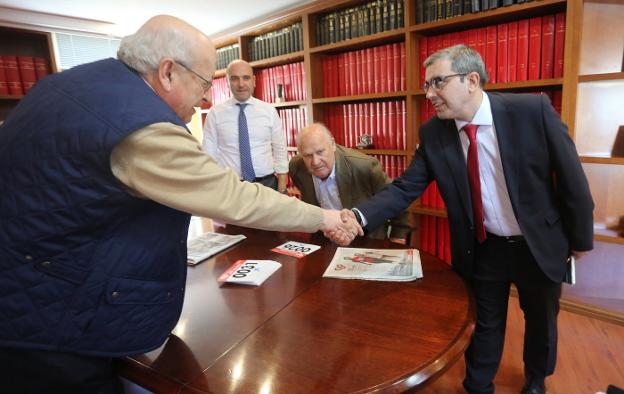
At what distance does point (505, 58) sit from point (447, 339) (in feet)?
6.75

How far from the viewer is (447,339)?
3.07 ft

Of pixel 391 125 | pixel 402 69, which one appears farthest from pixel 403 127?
pixel 402 69

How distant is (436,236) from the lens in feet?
9.70

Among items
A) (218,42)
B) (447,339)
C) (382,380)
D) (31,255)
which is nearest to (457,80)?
(447,339)

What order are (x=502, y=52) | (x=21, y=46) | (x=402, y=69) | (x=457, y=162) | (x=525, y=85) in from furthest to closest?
(x=21, y=46), (x=402, y=69), (x=502, y=52), (x=525, y=85), (x=457, y=162)

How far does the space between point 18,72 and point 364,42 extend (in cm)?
287

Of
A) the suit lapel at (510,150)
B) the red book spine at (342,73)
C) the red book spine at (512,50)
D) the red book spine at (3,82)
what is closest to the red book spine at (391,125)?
the red book spine at (342,73)

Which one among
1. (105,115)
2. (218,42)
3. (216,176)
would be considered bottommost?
(216,176)

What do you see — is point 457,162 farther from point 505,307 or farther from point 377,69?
point 377,69

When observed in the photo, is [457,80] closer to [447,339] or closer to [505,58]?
[447,339]

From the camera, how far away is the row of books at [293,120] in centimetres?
354

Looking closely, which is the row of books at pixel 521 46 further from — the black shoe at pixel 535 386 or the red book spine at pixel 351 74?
the black shoe at pixel 535 386

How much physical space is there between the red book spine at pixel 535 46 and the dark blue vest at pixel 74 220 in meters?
2.21

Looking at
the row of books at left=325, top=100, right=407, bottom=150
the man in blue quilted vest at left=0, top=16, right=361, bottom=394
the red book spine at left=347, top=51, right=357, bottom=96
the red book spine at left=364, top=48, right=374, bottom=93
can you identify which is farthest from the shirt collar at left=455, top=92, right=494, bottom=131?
the red book spine at left=347, top=51, right=357, bottom=96
